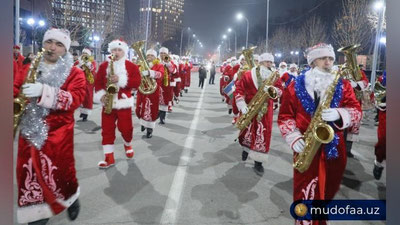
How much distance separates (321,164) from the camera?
11.7 ft

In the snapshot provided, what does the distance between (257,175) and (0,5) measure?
4.65 metres

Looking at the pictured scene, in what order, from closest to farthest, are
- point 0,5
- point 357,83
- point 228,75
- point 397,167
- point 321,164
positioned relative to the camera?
point 0,5 < point 397,167 < point 321,164 < point 357,83 < point 228,75

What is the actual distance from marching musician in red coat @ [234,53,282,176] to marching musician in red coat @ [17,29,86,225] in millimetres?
3132

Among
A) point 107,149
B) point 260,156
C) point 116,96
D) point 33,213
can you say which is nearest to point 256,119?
point 260,156

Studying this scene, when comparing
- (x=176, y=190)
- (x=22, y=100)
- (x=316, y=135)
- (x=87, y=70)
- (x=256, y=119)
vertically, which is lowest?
(x=176, y=190)

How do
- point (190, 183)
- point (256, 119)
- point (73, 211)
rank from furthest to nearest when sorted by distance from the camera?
1. point (256, 119)
2. point (190, 183)
3. point (73, 211)

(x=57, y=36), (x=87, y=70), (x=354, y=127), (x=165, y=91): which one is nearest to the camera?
(x=57, y=36)

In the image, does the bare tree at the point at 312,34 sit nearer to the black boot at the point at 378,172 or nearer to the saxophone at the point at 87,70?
the saxophone at the point at 87,70

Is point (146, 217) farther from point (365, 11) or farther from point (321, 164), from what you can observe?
point (365, 11)

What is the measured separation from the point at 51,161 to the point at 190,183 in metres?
2.35

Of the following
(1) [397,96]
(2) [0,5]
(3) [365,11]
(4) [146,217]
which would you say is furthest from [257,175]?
(3) [365,11]

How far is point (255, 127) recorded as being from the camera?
6383 millimetres

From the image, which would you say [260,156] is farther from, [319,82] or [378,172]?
[319,82]

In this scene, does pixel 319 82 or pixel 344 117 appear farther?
pixel 319 82
